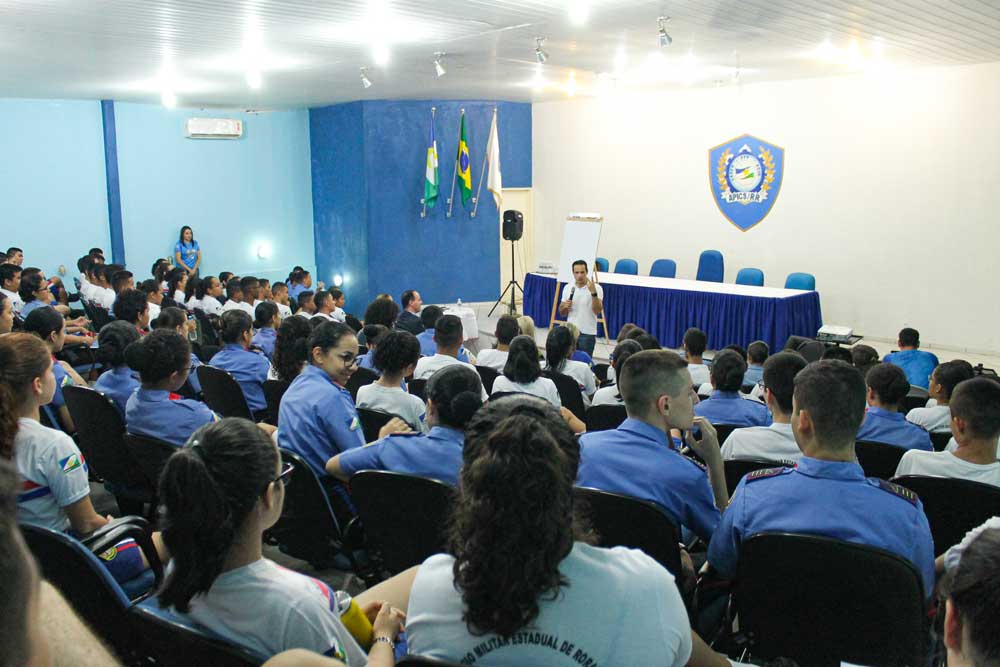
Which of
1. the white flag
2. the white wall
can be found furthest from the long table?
the white flag

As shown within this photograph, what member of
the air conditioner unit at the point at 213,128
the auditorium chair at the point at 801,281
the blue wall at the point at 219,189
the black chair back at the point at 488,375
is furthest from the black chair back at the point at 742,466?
the air conditioner unit at the point at 213,128

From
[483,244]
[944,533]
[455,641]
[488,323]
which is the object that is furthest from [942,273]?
[455,641]

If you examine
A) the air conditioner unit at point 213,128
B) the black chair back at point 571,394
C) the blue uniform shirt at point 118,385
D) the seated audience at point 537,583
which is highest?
the air conditioner unit at point 213,128

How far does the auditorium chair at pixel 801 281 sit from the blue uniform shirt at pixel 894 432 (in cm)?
708

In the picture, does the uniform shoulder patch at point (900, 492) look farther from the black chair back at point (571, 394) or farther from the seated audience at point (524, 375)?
the black chair back at point (571, 394)

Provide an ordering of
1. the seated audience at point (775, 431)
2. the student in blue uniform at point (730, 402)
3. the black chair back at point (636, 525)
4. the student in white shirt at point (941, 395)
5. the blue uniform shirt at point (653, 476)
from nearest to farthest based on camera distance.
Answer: the black chair back at point (636, 525) → the blue uniform shirt at point (653, 476) → the seated audience at point (775, 431) → the student in blue uniform at point (730, 402) → the student in white shirt at point (941, 395)

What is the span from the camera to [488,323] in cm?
1293

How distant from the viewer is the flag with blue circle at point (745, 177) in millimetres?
11602

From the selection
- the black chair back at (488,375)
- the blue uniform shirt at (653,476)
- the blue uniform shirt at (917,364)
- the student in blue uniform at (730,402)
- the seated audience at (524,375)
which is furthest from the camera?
the blue uniform shirt at (917,364)

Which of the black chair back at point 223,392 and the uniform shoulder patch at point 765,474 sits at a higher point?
A: the uniform shoulder patch at point 765,474

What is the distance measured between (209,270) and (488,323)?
16.1ft

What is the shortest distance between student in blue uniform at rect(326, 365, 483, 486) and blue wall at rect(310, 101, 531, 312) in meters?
10.9

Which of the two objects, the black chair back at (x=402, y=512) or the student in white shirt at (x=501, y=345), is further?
the student in white shirt at (x=501, y=345)

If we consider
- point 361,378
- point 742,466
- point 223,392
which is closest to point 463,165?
point 361,378
